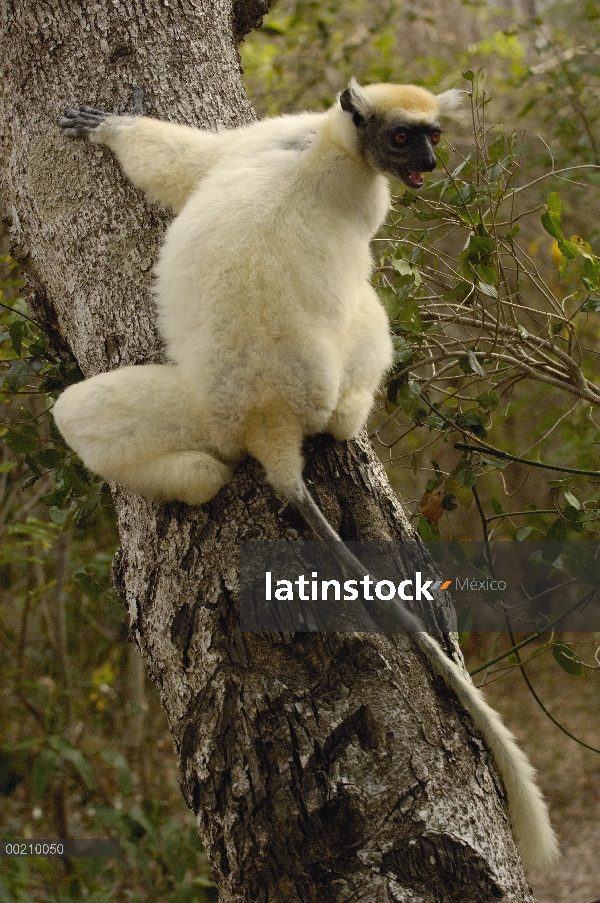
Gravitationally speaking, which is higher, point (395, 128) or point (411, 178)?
point (395, 128)

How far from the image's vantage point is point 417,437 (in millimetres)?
7070

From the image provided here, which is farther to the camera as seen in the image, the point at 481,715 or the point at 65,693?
the point at 65,693

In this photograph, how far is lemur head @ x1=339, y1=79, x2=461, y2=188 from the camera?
2.65 m

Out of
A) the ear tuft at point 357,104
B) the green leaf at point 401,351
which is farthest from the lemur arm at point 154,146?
the green leaf at point 401,351

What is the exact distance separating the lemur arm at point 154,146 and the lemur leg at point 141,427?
76 centimetres

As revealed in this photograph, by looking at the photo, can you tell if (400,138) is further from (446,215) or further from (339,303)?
(446,215)

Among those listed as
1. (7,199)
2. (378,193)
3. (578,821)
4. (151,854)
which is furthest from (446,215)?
(578,821)

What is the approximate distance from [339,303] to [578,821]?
22.8 ft

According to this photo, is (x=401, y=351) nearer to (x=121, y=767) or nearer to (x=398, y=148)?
(x=398, y=148)

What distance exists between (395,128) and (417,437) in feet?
15.1

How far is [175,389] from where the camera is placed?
2.43m

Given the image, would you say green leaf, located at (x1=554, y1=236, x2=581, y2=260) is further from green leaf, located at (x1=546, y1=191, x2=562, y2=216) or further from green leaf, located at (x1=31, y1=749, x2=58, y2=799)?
green leaf, located at (x1=31, y1=749, x2=58, y2=799)

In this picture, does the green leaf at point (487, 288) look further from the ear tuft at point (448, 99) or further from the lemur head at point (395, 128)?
the ear tuft at point (448, 99)

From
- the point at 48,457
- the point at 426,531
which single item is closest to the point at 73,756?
the point at 48,457
